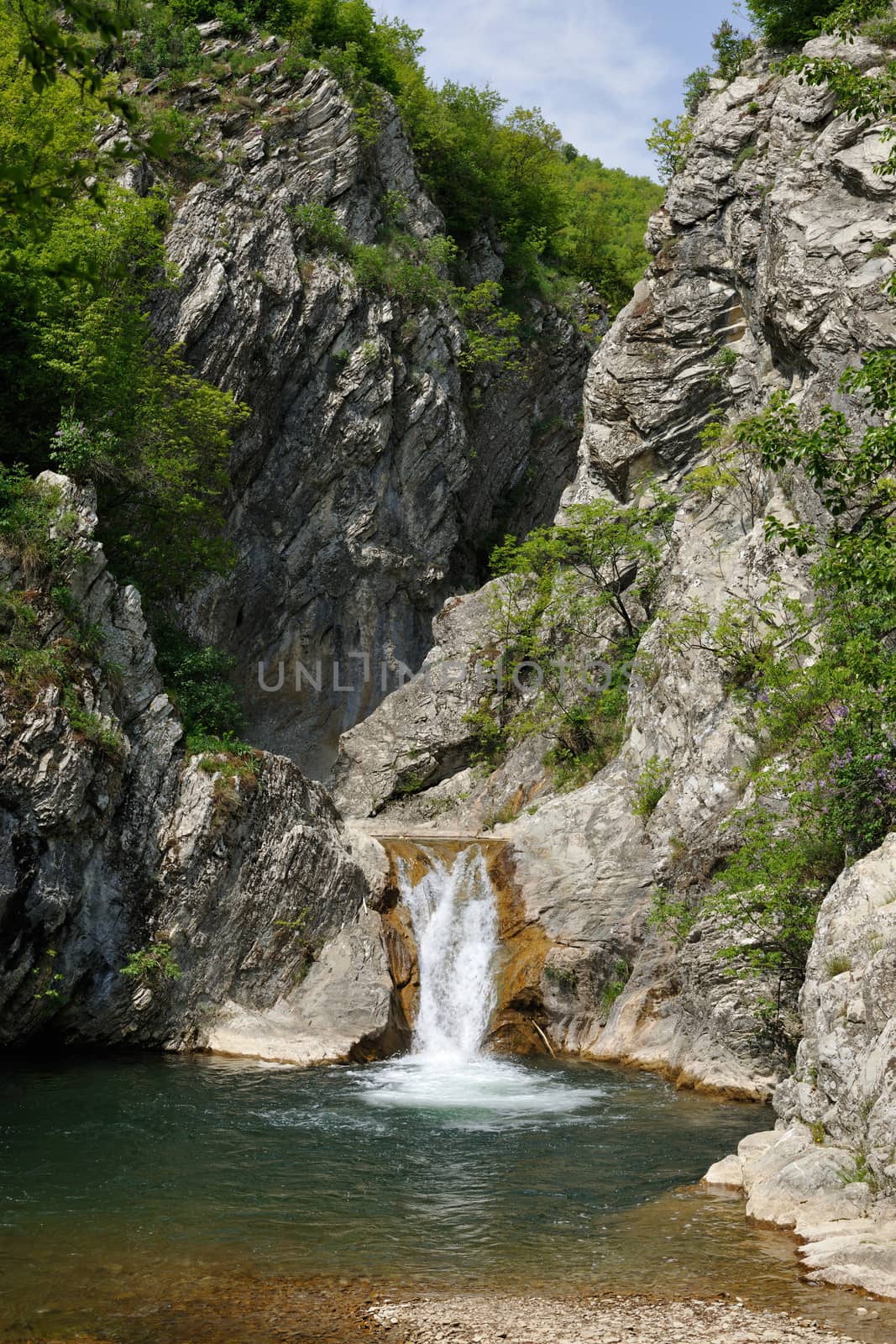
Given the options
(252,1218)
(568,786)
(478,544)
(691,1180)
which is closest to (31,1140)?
(252,1218)

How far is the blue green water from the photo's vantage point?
8.70 meters

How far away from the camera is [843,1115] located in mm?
10438

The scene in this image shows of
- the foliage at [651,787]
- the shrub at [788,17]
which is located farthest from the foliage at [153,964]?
the shrub at [788,17]

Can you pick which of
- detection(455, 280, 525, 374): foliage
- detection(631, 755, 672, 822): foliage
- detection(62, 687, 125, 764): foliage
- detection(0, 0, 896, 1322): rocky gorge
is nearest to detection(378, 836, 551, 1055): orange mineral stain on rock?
detection(0, 0, 896, 1322): rocky gorge

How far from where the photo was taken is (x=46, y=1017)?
58.7 feet

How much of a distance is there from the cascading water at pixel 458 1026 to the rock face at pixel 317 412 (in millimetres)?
12566

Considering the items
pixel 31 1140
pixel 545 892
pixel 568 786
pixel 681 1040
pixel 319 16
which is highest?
pixel 319 16

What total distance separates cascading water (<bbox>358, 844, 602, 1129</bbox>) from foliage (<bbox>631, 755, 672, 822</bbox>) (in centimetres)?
347

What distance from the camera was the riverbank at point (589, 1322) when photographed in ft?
24.3

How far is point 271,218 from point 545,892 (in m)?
23.4

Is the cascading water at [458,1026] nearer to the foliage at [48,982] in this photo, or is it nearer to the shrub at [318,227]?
the foliage at [48,982]

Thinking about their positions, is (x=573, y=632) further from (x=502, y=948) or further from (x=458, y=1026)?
(x=458, y=1026)

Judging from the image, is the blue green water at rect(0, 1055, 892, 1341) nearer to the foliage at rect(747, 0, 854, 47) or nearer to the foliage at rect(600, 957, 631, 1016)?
the foliage at rect(600, 957, 631, 1016)

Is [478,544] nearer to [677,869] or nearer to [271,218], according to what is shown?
[271,218]
